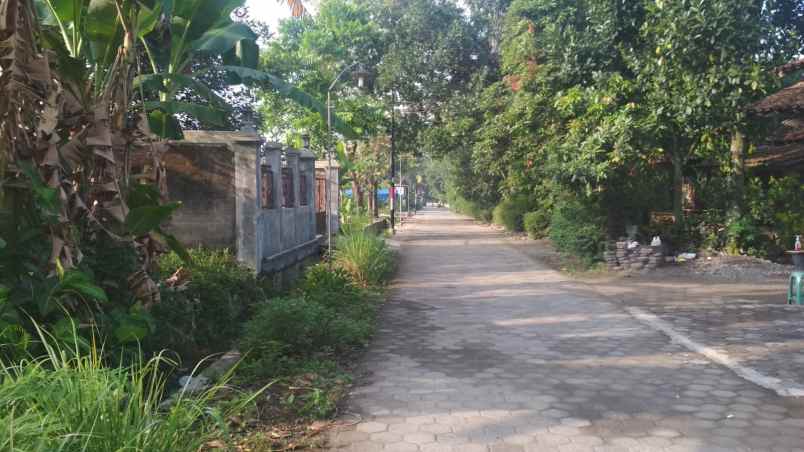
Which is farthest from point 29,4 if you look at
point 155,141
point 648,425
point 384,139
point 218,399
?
point 384,139

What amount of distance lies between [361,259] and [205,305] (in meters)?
4.50

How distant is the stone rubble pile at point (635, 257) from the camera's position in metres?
14.4

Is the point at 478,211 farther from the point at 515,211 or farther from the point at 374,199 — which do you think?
the point at 515,211

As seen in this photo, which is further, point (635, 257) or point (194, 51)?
point (635, 257)

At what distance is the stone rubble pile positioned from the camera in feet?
47.3

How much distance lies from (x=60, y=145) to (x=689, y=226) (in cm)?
1359

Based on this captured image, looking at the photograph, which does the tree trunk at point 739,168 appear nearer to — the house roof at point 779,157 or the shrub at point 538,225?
the house roof at point 779,157

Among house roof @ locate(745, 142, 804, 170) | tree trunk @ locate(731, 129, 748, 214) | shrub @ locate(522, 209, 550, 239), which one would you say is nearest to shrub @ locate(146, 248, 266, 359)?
tree trunk @ locate(731, 129, 748, 214)

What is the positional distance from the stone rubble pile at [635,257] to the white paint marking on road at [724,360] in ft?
16.7

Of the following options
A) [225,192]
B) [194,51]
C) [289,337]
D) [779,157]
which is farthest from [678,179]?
[289,337]

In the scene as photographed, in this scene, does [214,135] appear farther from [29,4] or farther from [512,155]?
[512,155]

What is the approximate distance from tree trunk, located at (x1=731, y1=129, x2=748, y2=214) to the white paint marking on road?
6914mm

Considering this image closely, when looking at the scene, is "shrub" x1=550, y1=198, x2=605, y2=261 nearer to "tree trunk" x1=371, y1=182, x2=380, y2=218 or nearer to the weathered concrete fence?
the weathered concrete fence

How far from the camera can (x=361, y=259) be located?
12.4m
